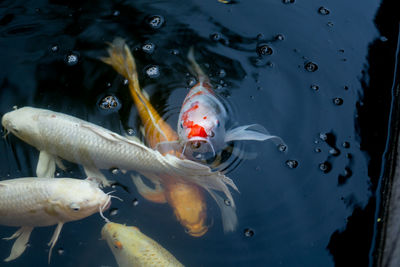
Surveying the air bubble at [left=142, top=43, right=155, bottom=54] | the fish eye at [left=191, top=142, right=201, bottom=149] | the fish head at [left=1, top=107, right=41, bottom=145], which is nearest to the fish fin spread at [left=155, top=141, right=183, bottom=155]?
the fish eye at [left=191, top=142, right=201, bottom=149]

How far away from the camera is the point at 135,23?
3.35 m

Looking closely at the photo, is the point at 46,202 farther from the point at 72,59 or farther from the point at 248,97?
the point at 248,97

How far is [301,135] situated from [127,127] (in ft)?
3.97

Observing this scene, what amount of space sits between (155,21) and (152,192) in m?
1.59

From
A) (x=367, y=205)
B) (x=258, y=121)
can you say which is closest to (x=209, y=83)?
(x=258, y=121)

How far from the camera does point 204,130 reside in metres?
2.50

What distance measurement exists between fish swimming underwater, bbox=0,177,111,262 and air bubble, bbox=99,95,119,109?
668 mm

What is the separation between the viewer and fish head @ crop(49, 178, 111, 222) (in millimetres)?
2289

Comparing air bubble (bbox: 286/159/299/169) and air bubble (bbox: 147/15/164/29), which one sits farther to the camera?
air bubble (bbox: 147/15/164/29)

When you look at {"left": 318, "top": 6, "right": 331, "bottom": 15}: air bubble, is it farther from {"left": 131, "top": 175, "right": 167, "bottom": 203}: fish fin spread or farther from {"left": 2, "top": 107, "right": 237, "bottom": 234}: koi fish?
{"left": 131, "top": 175, "right": 167, "bottom": 203}: fish fin spread

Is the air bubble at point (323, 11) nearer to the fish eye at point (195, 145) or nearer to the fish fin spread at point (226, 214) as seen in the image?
the fish eye at point (195, 145)

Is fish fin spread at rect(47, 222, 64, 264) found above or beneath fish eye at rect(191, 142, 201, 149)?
beneath

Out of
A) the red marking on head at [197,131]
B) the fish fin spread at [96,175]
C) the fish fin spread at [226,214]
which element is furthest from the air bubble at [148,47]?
the fish fin spread at [226,214]

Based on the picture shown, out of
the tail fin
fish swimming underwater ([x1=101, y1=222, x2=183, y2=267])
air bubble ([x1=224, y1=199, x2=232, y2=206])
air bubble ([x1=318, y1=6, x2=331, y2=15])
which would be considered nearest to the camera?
fish swimming underwater ([x1=101, y1=222, x2=183, y2=267])
